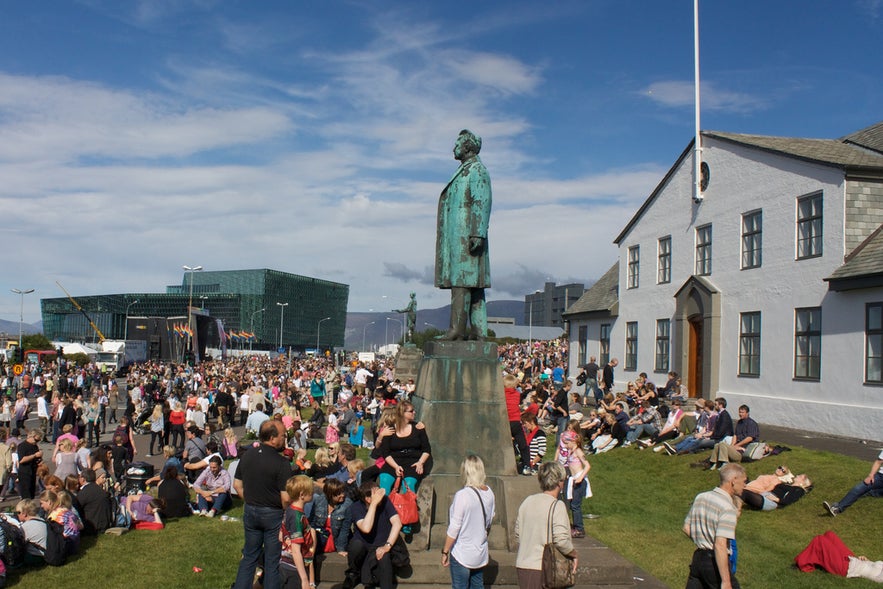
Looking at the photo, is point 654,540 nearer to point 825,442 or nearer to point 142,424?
point 825,442

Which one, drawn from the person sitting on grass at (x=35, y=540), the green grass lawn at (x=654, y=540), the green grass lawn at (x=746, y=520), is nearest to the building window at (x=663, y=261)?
the green grass lawn at (x=746, y=520)

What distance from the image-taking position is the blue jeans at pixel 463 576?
621cm

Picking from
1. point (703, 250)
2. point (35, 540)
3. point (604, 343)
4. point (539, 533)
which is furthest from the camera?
point (604, 343)

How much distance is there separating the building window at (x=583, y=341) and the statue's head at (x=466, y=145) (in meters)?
23.0

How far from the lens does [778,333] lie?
19969 mm

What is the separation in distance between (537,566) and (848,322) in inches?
572

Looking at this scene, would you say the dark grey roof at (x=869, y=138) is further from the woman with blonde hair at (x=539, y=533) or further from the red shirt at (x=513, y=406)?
the woman with blonde hair at (x=539, y=533)

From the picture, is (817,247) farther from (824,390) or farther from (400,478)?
(400,478)

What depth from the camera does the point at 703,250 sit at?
77.8ft

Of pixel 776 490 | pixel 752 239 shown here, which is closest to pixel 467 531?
pixel 776 490

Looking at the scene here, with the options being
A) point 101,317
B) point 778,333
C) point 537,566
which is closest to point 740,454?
point 778,333

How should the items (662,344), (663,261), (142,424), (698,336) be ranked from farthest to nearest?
(663,261) → (662,344) → (142,424) → (698,336)

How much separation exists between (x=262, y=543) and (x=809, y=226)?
16765 millimetres

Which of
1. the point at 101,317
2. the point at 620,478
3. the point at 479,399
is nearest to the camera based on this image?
the point at 479,399
